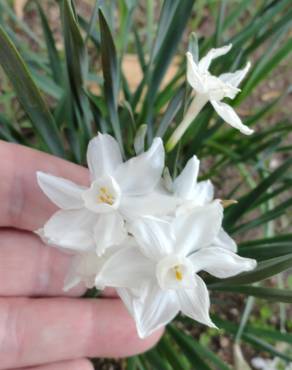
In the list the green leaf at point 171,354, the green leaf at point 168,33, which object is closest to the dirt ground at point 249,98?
the green leaf at point 171,354

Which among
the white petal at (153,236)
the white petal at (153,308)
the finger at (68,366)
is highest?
the white petal at (153,236)

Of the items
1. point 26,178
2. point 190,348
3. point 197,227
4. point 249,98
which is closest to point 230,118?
point 197,227

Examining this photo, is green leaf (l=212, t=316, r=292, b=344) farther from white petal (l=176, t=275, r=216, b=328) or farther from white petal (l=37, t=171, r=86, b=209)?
white petal (l=37, t=171, r=86, b=209)

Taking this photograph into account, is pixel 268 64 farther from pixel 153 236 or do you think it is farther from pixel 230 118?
pixel 153 236

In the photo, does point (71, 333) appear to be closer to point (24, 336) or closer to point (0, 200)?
point (24, 336)

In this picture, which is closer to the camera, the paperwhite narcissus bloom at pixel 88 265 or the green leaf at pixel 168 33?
the paperwhite narcissus bloom at pixel 88 265

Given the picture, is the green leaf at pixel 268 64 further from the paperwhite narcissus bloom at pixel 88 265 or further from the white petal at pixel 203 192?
the paperwhite narcissus bloom at pixel 88 265
